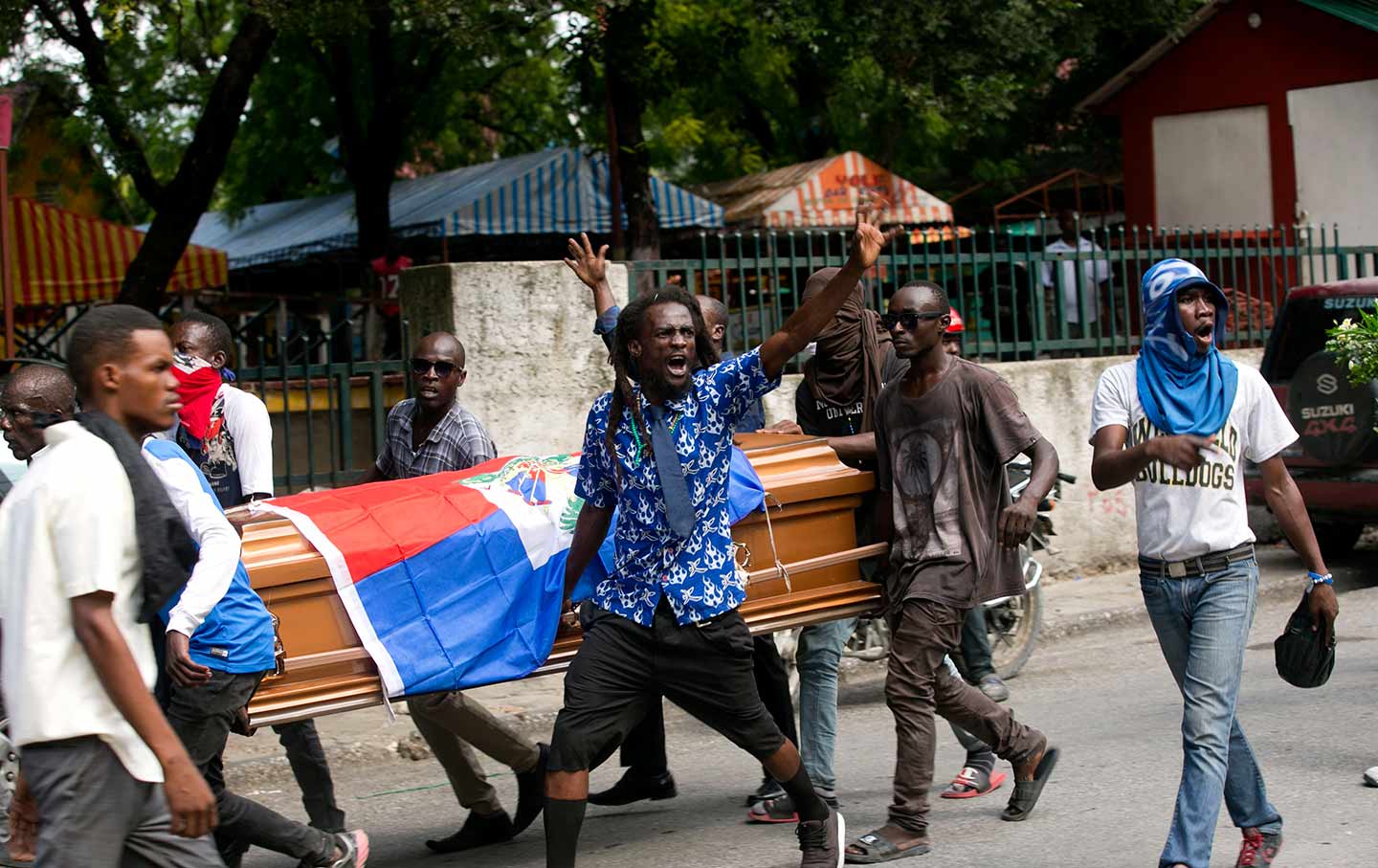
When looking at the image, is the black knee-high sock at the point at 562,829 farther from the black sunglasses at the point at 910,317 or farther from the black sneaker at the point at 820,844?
the black sunglasses at the point at 910,317

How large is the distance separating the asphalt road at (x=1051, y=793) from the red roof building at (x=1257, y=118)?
39.7 feet

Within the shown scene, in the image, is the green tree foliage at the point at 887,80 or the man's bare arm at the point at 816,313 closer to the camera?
the man's bare arm at the point at 816,313

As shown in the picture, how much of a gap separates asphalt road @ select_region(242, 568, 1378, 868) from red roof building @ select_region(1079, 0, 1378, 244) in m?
12.1

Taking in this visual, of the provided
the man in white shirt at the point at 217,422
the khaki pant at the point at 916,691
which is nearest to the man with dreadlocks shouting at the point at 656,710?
the khaki pant at the point at 916,691

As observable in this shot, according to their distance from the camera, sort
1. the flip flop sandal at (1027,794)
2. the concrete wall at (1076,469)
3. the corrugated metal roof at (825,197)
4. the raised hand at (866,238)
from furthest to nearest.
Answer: the corrugated metal roof at (825,197), the concrete wall at (1076,469), the flip flop sandal at (1027,794), the raised hand at (866,238)

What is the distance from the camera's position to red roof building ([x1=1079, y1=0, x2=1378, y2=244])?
18.9 metres

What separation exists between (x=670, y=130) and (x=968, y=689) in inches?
507

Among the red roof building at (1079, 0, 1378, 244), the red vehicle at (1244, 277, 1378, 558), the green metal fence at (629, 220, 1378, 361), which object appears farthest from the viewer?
the red roof building at (1079, 0, 1378, 244)

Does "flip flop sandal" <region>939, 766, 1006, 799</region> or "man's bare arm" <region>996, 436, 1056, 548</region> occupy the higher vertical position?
"man's bare arm" <region>996, 436, 1056, 548</region>

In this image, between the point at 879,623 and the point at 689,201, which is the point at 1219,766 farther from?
the point at 689,201

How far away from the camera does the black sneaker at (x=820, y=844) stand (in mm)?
5051

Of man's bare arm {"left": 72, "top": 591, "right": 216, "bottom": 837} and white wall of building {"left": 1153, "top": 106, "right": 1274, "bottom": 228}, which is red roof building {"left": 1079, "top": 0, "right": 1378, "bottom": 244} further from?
man's bare arm {"left": 72, "top": 591, "right": 216, "bottom": 837}

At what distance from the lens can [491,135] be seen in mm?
29500

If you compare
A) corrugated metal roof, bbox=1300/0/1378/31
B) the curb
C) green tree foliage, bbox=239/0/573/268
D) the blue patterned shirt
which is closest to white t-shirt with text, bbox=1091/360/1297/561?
the blue patterned shirt
